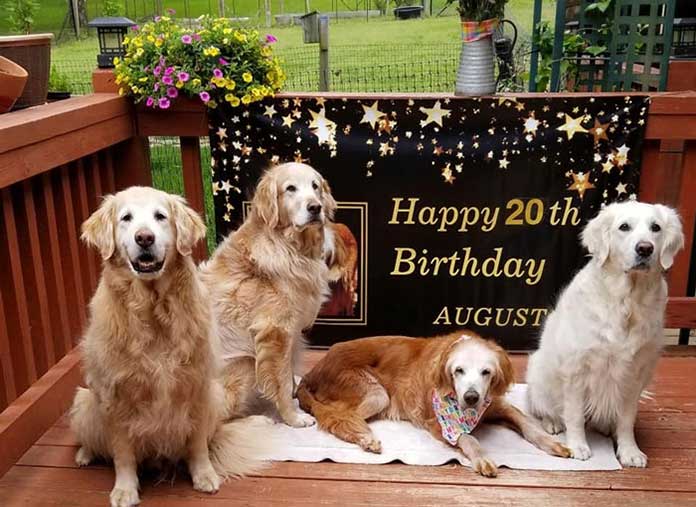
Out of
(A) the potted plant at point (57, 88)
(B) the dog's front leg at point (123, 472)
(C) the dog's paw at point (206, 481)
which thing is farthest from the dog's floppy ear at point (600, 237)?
(A) the potted plant at point (57, 88)

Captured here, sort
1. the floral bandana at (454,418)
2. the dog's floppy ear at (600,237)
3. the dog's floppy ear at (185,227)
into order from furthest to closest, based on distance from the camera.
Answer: the floral bandana at (454,418) < the dog's floppy ear at (600,237) < the dog's floppy ear at (185,227)

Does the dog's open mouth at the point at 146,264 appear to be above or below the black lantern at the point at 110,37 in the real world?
below

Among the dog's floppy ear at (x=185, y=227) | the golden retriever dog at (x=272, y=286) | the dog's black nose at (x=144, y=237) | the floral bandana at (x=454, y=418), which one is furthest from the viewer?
the golden retriever dog at (x=272, y=286)

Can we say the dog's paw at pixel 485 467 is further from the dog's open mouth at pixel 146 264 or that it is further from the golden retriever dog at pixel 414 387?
the dog's open mouth at pixel 146 264

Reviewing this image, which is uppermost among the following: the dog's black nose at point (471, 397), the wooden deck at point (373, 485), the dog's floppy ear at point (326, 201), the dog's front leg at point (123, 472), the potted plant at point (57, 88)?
the potted plant at point (57, 88)

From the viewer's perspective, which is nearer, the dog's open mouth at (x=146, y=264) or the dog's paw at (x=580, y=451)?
the dog's open mouth at (x=146, y=264)

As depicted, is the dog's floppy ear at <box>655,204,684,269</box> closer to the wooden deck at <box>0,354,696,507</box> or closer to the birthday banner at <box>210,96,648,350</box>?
the wooden deck at <box>0,354,696,507</box>

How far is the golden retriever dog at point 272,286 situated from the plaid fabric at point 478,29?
110 cm

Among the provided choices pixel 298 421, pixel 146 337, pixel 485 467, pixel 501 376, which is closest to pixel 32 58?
pixel 146 337

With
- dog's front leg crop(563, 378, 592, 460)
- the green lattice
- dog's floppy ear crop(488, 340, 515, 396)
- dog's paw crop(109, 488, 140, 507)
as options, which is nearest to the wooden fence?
the green lattice

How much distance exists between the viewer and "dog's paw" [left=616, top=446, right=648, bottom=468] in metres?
2.45

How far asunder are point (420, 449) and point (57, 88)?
8.96 feet

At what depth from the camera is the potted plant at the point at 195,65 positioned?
308 cm

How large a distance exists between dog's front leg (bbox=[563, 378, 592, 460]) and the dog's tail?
1.18 m
